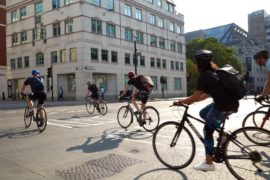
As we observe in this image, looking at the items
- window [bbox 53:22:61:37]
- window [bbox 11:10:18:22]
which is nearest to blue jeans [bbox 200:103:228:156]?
window [bbox 53:22:61:37]

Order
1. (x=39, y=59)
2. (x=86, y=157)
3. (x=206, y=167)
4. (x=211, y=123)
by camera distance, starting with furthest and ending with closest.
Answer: (x=39, y=59), (x=86, y=157), (x=206, y=167), (x=211, y=123)

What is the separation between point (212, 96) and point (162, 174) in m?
1.47

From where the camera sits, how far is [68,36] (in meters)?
41.4

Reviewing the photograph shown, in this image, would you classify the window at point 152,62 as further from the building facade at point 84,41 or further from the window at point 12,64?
the window at point 12,64

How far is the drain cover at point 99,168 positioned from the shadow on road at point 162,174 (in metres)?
0.50

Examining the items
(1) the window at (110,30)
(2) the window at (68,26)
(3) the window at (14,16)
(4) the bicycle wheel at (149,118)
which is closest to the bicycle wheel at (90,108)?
(4) the bicycle wheel at (149,118)

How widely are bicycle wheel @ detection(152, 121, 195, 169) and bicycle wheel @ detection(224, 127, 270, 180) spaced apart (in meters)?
0.72

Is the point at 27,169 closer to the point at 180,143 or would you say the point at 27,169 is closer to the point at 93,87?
the point at 180,143

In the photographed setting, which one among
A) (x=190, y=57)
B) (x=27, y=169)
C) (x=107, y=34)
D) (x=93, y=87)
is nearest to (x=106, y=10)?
(x=107, y=34)

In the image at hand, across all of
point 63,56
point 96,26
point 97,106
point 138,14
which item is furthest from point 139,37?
point 97,106

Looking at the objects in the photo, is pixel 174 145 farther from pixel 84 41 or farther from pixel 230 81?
pixel 84 41

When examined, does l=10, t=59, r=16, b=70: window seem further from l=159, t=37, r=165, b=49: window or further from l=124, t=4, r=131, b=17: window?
l=159, t=37, r=165, b=49: window

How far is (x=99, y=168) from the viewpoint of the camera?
5.55 metres

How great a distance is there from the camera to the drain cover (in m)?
5.11
